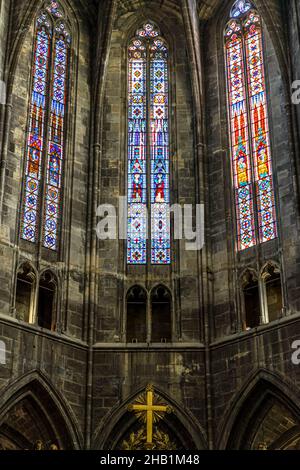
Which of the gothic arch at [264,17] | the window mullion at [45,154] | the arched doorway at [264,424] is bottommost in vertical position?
the arched doorway at [264,424]

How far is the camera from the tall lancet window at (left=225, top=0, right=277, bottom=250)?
2538cm

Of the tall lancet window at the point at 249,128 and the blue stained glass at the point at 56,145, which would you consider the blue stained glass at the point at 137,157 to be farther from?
the tall lancet window at the point at 249,128

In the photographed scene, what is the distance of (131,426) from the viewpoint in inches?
933

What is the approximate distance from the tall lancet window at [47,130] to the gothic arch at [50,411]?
3.71 metres

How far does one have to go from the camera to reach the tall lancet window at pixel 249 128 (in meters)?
25.4

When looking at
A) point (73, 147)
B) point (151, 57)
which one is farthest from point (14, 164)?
point (151, 57)

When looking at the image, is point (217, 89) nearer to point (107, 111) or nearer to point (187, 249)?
point (107, 111)

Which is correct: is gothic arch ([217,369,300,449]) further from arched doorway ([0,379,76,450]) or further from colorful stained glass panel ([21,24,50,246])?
colorful stained glass panel ([21,24,50,246])

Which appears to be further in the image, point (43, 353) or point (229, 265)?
point (229, 265)

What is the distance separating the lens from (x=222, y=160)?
2661 centimetres

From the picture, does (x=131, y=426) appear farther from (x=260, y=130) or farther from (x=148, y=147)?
(x=260, y=130)

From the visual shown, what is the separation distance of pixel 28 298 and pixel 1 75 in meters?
5.76

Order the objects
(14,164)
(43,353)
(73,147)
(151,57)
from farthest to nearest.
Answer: (151,57) < (73,147) < (14,164) < (43,353)

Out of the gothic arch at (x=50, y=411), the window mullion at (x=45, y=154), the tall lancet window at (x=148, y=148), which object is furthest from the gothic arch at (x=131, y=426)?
the window mullion at (x=45, y=154)
